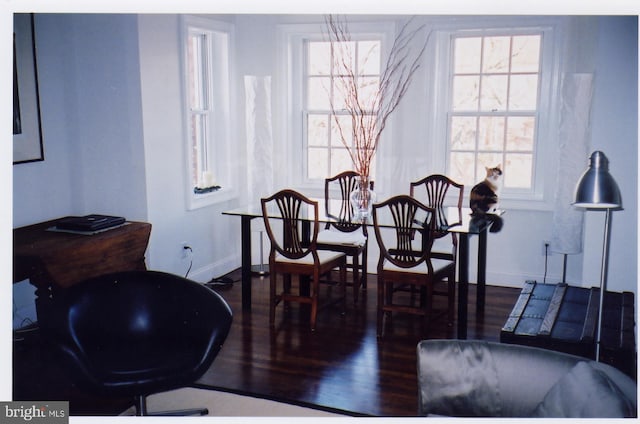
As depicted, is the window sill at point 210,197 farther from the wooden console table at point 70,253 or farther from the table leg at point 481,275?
the table leg at point 481,275

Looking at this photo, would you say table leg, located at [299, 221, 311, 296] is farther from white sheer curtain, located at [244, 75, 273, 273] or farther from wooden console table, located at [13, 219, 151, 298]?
wooden console table, located at [13, 219, 151, 298]

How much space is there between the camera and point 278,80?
5.57m

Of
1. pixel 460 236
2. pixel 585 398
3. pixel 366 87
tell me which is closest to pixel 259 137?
pixel 366 87

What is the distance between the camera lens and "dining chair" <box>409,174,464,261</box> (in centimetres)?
457

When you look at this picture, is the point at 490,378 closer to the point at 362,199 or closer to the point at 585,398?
the point at 585,398

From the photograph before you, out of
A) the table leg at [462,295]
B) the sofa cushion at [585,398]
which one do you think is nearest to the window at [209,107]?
the table leg at [462,295]

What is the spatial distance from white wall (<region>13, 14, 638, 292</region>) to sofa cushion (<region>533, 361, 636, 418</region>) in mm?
2274

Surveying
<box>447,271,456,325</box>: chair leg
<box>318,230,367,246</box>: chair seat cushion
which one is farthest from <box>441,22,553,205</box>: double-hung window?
<box>447,271,456,325</box>: chair leg

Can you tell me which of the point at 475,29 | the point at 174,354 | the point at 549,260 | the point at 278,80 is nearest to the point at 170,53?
the point at 278,80

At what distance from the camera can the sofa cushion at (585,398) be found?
6.45ft

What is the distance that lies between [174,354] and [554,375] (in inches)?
60.2

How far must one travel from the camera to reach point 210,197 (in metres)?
5.27

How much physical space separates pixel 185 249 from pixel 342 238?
121 cm

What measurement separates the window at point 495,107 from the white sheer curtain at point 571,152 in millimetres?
385
